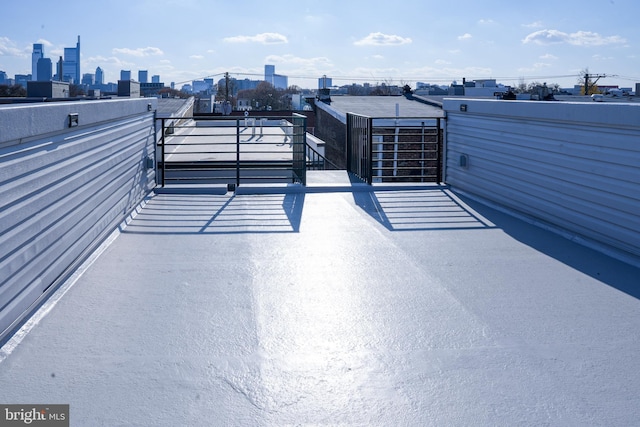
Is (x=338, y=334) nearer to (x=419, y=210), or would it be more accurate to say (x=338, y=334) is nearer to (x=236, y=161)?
(x=419, y=210)

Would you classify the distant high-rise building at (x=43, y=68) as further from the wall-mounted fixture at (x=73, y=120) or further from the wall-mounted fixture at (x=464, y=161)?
the wall-mounted fixture at (x=73, y=120)

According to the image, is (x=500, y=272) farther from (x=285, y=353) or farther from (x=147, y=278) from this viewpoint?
(x=147, y=278)

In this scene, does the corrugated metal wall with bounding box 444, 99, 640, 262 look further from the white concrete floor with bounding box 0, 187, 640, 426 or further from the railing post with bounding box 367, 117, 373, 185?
the railing post with bounding box 367, 117, 373, 185

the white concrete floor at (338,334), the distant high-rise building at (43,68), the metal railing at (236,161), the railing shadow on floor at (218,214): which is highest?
the distant high-rise building at (43,68)

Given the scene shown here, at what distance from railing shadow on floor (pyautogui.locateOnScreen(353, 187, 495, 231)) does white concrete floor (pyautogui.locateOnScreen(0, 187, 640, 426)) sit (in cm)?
60

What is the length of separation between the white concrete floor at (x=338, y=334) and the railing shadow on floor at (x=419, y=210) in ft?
1.98

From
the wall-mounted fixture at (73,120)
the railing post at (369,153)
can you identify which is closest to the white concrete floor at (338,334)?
the wall-mounted fixture at (73,120)

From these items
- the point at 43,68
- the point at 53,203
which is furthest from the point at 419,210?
the point at 43,68

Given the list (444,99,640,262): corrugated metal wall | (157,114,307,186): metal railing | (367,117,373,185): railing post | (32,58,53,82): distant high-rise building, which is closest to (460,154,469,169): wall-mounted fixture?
(444,99,640,262): corrugated metal wall

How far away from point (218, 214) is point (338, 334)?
5.00 metres

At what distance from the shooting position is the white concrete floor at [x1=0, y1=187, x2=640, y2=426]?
139 inches

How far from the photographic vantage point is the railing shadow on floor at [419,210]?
8.53 meters

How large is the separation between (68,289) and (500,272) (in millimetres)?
3771

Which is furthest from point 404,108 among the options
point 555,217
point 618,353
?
point 618,353
